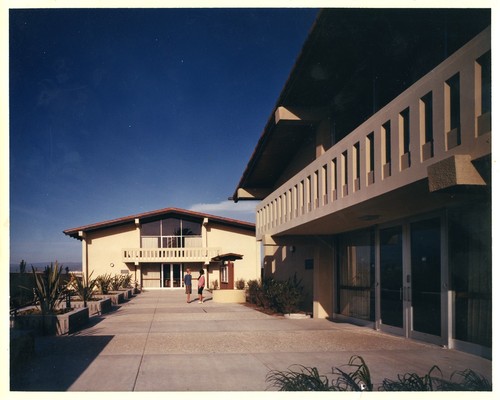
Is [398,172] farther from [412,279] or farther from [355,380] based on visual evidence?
[412,279]

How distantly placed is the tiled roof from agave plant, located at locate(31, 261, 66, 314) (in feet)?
84.6

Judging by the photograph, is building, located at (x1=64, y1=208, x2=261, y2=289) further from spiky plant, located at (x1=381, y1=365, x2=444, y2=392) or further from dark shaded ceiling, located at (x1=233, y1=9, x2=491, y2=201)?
spiky plant, located at (x1=381, y1=365, x2=444, y2=392)

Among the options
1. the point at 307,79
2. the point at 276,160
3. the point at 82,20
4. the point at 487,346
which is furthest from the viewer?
the point at 276,160

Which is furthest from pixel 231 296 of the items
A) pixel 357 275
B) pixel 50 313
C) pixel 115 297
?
pixel 50 313

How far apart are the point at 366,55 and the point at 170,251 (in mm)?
30888

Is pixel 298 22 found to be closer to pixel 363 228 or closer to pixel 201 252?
pixel 363 228

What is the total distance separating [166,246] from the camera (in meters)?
41.2

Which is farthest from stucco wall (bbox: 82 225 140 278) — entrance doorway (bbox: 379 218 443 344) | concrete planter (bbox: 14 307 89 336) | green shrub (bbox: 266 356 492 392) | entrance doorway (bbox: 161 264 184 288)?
green shrub (bbox: 266 356 492 392)

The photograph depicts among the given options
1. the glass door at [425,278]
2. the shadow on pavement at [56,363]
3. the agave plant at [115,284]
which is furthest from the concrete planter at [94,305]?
the glass door at [425,278]

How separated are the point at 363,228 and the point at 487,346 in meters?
5.88

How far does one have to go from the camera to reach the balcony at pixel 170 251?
1570 inches
